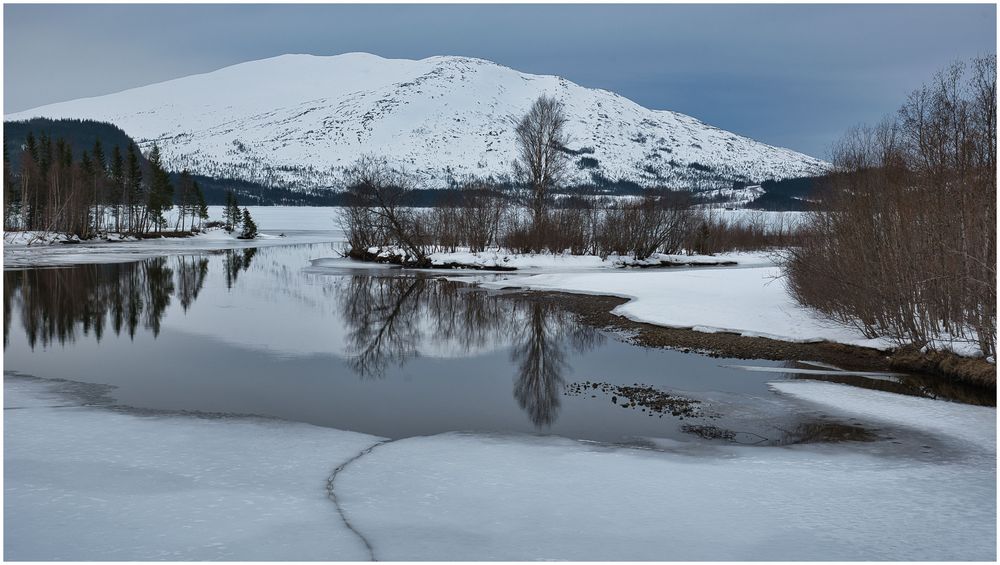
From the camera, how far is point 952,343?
15.1 meters

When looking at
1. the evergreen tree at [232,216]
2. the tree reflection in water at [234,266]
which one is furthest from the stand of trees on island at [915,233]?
the evergreen tree at [232,216]

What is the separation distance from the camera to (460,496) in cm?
756

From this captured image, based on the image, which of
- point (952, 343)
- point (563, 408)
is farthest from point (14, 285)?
point (952, 343)

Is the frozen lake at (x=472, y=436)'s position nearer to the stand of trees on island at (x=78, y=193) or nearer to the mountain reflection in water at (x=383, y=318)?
the mountain reflection in water at (x=383, y=318)

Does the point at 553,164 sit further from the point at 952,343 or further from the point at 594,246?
the point at 952,343

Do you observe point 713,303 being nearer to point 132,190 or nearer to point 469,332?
point 469,332

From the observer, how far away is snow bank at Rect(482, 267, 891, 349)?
19.1 meters

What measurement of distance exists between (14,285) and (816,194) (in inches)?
1156

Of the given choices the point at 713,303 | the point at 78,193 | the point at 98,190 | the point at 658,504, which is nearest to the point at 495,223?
the point at 713,303

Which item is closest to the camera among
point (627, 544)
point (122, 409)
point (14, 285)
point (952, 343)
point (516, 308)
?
point (627, 544)

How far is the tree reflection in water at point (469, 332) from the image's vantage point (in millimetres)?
14227

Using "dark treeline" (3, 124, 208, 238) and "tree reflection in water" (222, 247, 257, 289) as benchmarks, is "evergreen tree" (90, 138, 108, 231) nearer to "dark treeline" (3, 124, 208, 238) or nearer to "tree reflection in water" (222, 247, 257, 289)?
"dark treeline" (3, 124, 208, 238)

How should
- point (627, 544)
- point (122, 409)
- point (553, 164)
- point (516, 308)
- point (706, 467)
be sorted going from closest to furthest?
point (627, 544)
point (706, 467)
point (122, 409)
point (516, 308)
point (553, 164)

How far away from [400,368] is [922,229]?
35.9 feet
